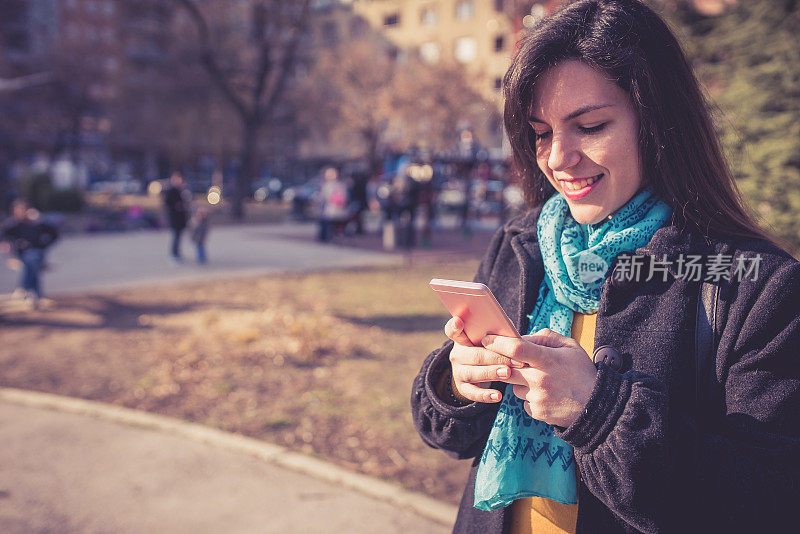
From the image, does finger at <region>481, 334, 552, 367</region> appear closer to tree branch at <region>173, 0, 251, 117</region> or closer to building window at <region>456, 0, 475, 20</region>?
tree branch at <region>173, 0, 251, 117</region>

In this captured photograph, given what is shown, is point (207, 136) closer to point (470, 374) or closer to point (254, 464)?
point (254, 464)

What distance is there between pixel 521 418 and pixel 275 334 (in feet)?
19.2

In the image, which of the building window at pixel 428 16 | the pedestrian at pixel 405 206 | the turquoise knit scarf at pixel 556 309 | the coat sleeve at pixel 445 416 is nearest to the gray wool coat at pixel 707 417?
the turquoise knit scarf at pixel 556 309

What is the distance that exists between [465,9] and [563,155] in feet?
189

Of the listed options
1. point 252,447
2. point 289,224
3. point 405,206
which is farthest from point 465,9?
point 252,447

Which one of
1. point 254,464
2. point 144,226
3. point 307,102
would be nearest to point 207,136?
point 307,102

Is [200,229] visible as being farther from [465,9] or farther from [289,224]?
[465,9]

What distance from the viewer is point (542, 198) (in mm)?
1726

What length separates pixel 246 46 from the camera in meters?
25.6

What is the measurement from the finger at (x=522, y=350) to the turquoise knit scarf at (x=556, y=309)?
33cm

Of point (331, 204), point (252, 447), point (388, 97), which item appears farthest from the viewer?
point (388, 97)

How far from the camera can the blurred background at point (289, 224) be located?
5.33 m

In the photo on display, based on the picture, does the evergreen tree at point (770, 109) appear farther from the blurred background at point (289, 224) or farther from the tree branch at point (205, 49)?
the tree branch at point (205, 49)

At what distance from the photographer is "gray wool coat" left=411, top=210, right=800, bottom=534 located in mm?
1132
